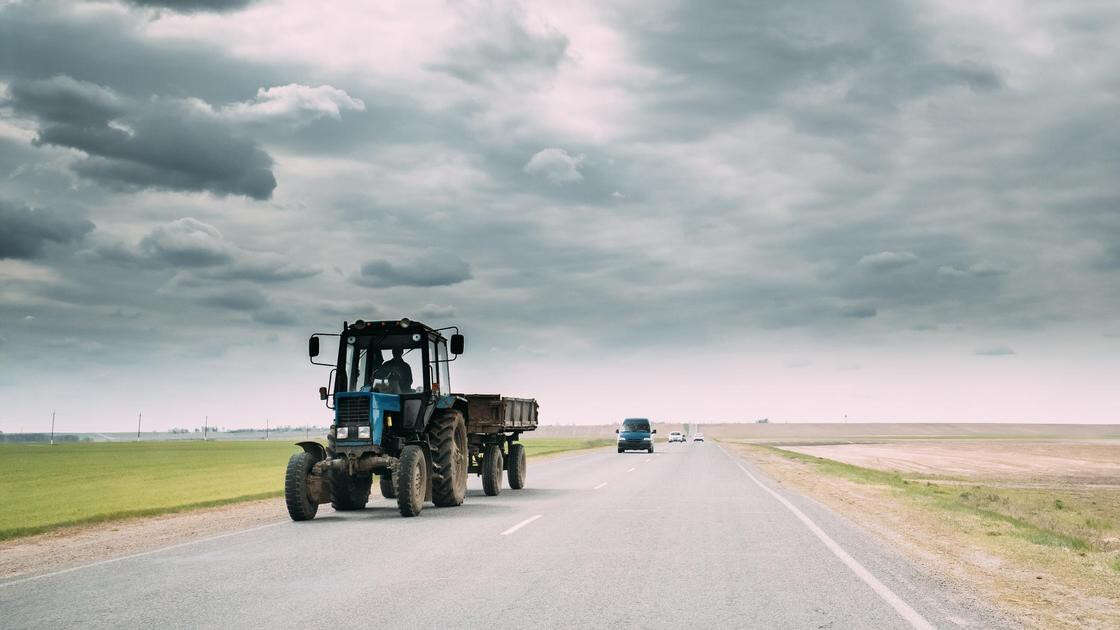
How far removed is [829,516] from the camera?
49.6ft

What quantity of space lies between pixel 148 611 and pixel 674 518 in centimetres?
917

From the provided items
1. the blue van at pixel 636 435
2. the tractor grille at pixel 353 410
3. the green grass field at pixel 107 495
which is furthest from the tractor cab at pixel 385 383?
the blue van at pixel 636 435

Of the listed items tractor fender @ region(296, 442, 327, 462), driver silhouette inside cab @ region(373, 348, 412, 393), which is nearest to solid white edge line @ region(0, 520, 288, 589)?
tractor fender @ region(296, 442, 327, 462)

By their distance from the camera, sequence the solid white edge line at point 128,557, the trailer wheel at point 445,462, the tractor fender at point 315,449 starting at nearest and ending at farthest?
the solid white edge line at point 128,557 → the tractor fender at point 315,449 → the trailer wheel at point 445,462

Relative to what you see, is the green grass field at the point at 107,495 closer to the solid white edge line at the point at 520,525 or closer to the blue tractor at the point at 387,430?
the blue tractor at the point at 387,430

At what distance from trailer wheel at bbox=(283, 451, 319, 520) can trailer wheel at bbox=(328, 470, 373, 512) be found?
95 cm

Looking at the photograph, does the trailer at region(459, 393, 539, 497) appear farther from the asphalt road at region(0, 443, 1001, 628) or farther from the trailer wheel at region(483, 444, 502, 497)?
the asphalt road at region(0, 443, 1001, 628)

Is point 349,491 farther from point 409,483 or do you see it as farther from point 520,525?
point 520,525

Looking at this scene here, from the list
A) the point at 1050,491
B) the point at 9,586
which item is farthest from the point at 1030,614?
the point at 1050,491

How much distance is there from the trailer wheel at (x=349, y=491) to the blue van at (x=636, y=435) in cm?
3517

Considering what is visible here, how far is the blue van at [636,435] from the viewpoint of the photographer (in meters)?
51.2

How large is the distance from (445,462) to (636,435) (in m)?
35.9

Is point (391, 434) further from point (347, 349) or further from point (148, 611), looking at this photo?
point (148, 611)

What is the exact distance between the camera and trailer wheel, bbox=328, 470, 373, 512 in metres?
15.9
